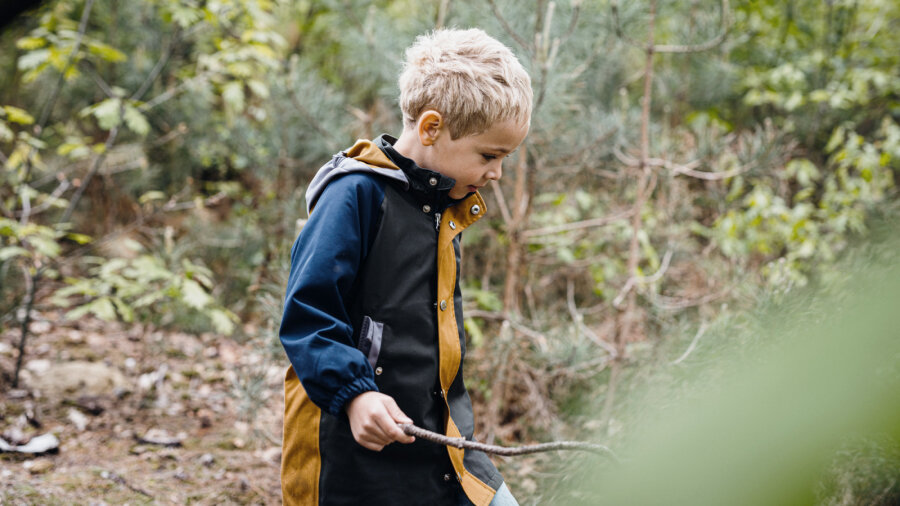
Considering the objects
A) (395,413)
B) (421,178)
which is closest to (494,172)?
(421,178)

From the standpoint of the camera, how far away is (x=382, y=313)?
144 cm

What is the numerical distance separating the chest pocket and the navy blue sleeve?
52mm

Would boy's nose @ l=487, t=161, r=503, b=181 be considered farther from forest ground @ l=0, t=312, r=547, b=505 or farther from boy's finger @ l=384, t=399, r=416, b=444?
forest ground @ l=0, t=312, r=547, b=505

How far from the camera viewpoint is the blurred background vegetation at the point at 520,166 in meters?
3.15

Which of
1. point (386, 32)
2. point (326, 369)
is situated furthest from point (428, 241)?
point (386, 32)

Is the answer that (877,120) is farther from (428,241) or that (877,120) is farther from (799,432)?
(799,432)

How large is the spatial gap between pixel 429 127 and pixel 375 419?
708mm

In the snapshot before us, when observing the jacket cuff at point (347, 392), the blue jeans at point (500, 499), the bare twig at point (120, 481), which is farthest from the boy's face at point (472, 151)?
the bare twig at point (120, 481)

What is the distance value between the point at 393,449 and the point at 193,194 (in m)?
A: 5.18

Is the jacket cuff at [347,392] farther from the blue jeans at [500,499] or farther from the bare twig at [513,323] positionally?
the bare twig at [513,323]

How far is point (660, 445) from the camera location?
0.48 meters

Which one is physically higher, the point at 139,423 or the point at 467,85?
the point at 467,85

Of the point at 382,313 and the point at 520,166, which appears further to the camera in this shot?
the point at 520,166

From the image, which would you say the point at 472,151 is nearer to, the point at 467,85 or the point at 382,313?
the point at 467,85
